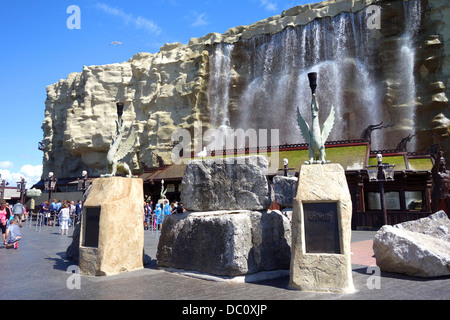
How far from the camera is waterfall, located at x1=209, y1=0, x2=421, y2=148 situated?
3009cm

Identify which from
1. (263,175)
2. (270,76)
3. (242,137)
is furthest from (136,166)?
(263,175)

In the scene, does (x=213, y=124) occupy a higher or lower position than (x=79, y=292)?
higher

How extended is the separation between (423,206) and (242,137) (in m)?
21.0

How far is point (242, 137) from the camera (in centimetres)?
3512

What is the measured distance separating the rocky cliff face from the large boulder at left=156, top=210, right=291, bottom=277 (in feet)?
82.8

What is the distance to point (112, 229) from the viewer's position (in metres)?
6.39

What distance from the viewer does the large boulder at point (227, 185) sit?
6.23 metres

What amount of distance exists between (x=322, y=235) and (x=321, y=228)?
108mm

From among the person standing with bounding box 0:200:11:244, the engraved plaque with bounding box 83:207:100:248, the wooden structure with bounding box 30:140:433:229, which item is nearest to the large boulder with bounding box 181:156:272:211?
the engraved plaque with bounding box 83:207:100:248

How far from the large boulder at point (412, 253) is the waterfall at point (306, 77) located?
80.1 ft
